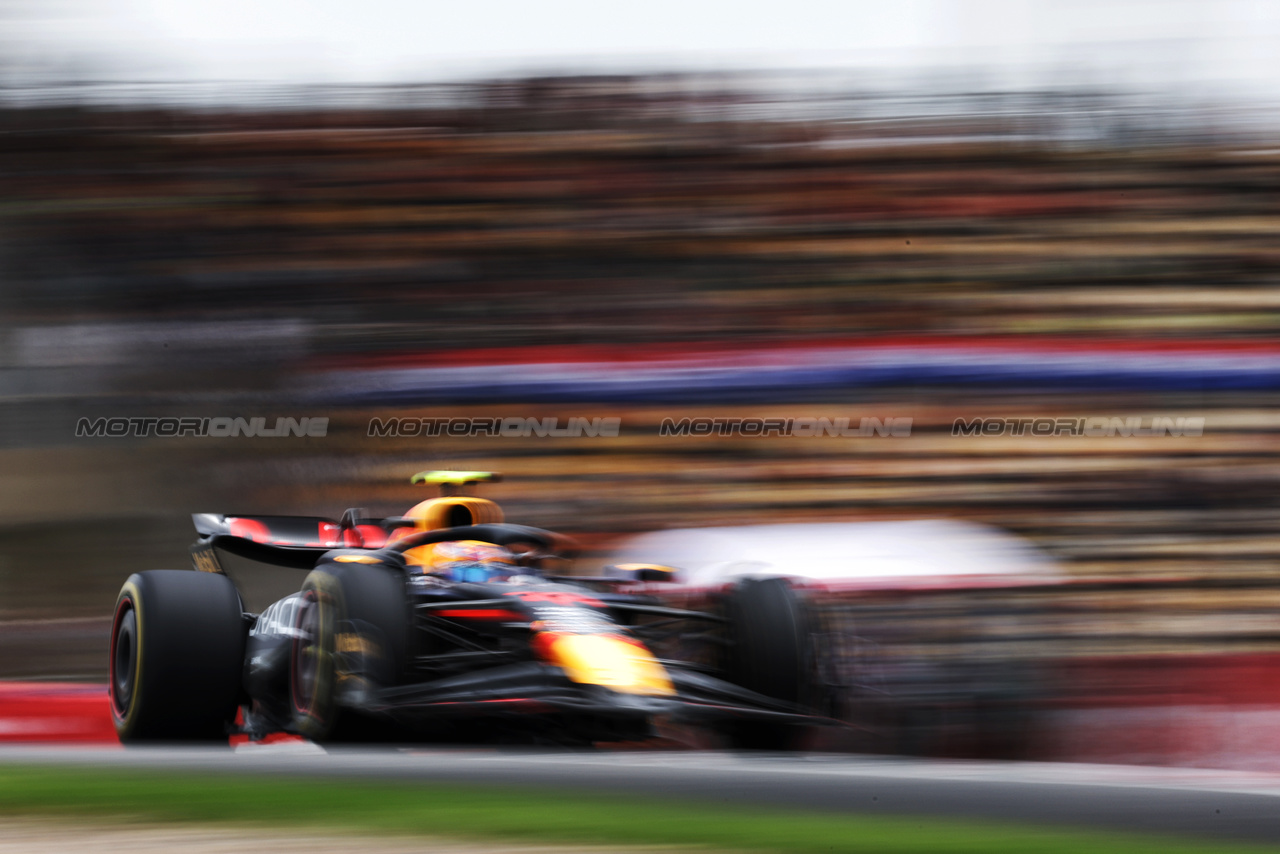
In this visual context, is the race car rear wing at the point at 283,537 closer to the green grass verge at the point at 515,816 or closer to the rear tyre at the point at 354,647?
the rear tyre at the point at 354,647

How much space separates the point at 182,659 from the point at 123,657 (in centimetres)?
43

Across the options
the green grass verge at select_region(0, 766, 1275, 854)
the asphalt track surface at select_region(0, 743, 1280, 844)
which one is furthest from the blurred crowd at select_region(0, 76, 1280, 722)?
the green grass verge at select_region(0, 766, 1275, 854)

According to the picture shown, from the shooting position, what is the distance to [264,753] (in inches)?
122

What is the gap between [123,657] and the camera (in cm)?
436

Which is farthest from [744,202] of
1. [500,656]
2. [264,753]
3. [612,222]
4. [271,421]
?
[264,753]

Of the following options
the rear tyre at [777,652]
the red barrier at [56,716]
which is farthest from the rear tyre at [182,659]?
the rear tyre at [777,652]

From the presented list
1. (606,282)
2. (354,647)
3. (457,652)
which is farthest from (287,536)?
(606,282)

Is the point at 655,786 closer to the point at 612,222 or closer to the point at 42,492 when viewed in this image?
the point at 612,222

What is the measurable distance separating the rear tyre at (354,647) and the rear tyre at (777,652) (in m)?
1.11

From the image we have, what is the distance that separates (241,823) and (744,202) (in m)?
5.34

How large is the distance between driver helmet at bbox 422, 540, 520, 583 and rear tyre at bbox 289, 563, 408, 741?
1.43ft

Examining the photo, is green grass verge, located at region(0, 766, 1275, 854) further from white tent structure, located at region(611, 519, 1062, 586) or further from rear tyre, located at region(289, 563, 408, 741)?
white tent structure, located at region(611, 519, 1062, 586)

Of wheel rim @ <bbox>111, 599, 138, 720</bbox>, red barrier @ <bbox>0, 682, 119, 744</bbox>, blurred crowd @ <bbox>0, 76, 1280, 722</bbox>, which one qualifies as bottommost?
red barrier @ <bbox>0, 682, 119, 744</bbox>

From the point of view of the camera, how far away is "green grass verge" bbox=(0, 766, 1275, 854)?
227 centimetres
